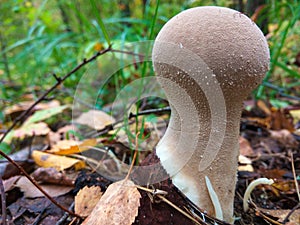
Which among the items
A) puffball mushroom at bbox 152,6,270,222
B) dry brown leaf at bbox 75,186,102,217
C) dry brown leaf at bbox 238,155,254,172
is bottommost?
dry brown leaf at bbox 238,155,254,172

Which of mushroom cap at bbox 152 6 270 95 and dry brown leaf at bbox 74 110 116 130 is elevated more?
mushroom cap at bbox 152 6 270 95

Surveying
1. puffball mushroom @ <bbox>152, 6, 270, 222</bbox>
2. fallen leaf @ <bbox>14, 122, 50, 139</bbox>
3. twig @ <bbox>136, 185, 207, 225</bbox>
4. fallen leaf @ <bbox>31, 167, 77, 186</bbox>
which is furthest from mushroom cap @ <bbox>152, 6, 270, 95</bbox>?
fallen leaf @ <bbox>14, 122, 50, 139</bbox>

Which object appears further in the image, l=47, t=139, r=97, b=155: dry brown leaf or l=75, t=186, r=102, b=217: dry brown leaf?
l=47, t=139, r=97, b=155: dry brown leaf

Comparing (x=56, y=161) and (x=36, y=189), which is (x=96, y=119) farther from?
(x=36, y=189)

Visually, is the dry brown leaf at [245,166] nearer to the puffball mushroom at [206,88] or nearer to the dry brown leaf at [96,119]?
the puffball mushroom at [206,88]

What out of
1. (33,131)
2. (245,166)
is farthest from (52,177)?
(245,166)

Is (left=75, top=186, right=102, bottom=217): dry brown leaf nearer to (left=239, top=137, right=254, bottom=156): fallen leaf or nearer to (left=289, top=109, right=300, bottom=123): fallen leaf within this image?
(left=239, top=137, right=254, bottom=156): fallen leaf

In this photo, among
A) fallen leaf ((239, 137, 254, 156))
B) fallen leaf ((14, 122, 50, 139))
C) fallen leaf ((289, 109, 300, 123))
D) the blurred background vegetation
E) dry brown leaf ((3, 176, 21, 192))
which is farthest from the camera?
the blurred background vegetation
